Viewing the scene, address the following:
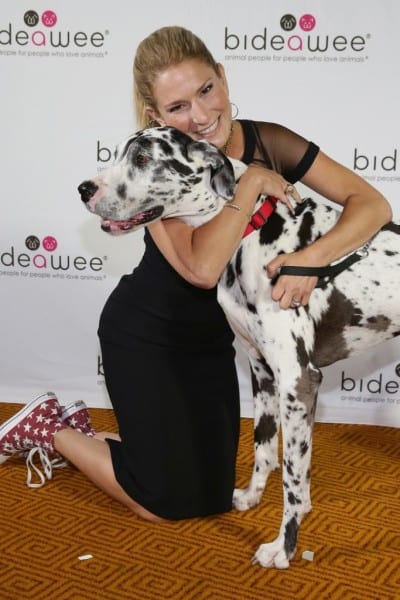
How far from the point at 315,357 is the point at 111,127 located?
2126mm

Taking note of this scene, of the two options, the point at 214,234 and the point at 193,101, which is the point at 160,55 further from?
the point at 214,234

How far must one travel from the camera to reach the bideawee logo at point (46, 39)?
4.39 m

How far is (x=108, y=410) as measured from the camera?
15.3ft

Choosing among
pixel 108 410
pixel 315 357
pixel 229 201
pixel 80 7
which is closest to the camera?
pixel 229 201

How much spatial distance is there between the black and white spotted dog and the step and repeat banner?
152 centimetres

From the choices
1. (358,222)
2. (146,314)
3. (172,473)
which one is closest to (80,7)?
(146,314)


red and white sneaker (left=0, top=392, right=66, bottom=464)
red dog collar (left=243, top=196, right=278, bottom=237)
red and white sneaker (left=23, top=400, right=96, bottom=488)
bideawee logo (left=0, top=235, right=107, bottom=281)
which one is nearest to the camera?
red dog collar (left=243, top=196, right=278, bottom=237)

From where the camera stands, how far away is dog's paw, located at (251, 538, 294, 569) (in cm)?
278

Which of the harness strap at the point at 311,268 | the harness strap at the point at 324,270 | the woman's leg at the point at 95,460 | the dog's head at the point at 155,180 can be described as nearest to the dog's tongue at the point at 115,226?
the dog's head at the point at 155,180

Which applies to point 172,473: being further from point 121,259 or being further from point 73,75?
point 73,75

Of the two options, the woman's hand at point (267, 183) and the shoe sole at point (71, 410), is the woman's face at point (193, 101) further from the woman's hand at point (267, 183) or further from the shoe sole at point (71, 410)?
the shoe sole at point (71, 410)

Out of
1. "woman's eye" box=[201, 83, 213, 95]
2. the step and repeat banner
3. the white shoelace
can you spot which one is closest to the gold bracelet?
"woman's eye" box=[201, 83, 213, 95]

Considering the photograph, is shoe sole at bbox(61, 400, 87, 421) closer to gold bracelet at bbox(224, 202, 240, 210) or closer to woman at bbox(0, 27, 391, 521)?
woman at bbox(0, 27, 391, 521)

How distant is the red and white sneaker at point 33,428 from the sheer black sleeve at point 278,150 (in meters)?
1.42
